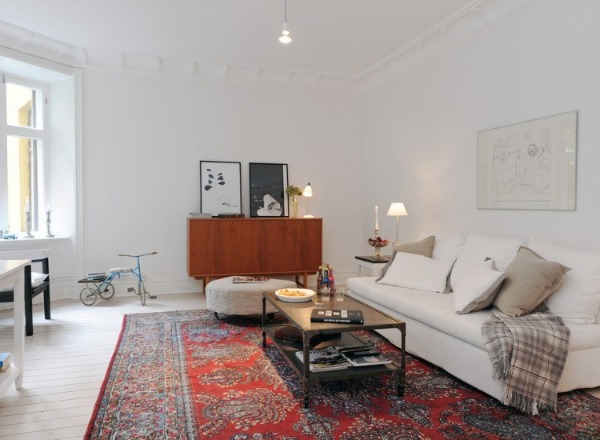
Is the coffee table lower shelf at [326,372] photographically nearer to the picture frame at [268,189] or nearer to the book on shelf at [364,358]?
the book on shelf at [364,358]

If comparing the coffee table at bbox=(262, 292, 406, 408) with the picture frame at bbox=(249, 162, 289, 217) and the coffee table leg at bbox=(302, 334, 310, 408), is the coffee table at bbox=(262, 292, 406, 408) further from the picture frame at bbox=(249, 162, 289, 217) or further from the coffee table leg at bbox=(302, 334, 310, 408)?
the picture frame at bbox=(249, 162, 289, 217)

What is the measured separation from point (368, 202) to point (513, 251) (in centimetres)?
319

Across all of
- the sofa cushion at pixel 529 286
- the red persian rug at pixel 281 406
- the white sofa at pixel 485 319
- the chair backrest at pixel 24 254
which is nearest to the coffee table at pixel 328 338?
the red persian rug at pixel 281 406

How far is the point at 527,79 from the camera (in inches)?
151

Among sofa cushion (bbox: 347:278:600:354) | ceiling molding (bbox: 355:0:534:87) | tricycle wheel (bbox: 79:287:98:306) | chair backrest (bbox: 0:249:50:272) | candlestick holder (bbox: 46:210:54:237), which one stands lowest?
tricycle wheel (bbox: 79:287:98:306)

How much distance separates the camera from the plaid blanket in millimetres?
2504

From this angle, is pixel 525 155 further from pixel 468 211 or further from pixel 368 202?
pixel 368 202

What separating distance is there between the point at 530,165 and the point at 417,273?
133 cm

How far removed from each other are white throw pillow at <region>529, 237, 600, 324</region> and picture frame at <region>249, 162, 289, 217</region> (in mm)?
3806

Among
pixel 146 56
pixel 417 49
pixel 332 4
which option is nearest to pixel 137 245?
pixel 146 56

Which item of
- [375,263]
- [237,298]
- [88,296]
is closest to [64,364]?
[237,298]

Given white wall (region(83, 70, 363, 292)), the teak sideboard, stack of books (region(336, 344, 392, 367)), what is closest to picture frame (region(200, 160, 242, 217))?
white wall (region(83, 70, 363, 292))

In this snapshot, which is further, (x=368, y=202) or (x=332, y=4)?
(x=368, y=202)

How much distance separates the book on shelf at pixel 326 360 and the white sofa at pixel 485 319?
77 cm
